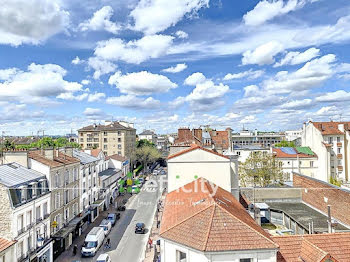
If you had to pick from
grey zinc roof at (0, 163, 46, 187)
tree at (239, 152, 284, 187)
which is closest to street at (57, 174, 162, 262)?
grey zinc roof at (0, 163, 46, 187)

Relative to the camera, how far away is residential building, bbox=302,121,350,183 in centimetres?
4800

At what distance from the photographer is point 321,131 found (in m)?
50.5

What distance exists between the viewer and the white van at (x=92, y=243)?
26.5 m

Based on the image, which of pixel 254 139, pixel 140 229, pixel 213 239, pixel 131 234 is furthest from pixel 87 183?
pixel 254 139

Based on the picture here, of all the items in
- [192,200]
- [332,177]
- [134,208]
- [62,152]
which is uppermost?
[62,152]

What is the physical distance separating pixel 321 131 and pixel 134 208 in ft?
125

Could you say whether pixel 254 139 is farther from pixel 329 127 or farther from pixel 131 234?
pixel 131 234

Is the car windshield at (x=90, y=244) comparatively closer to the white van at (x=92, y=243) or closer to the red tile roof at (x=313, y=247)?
the white van at (x=92, y=243)

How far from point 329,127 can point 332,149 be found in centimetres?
468

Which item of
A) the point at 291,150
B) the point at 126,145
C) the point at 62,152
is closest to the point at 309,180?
the point at 291,150

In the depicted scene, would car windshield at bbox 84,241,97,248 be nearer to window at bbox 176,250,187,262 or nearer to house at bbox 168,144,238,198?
house at bbox 168,144,238,198

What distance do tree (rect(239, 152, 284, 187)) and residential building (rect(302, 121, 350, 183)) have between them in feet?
37.1

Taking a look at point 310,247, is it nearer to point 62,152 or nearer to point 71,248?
point 71,248

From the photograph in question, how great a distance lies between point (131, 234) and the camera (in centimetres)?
3306
